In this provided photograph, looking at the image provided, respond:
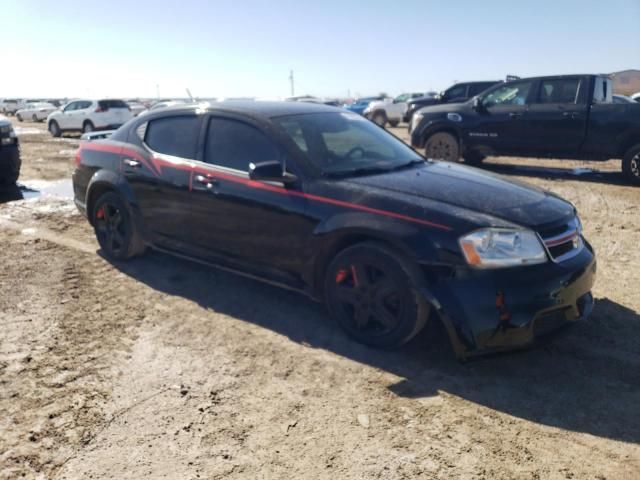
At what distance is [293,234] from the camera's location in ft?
12.6

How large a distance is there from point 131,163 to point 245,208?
159cm

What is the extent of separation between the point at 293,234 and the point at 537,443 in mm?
2027

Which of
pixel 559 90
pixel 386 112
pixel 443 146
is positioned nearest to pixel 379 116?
pixel 386 112

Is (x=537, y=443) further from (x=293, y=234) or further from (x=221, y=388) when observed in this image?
(x=293, y=234)

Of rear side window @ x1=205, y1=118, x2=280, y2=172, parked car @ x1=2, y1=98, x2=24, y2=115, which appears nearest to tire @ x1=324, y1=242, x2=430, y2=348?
rear side window @ x1=205, y1=118, x2=280, y2=172

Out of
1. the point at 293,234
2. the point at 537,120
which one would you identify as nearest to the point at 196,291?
the point at 293,234

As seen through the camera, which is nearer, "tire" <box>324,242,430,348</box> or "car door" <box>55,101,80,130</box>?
"tire" <box>324,242,430,348</box>

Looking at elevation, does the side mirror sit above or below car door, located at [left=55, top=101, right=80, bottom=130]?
below

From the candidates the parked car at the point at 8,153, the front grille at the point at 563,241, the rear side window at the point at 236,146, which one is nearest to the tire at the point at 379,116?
the parked car at the point at 8,153

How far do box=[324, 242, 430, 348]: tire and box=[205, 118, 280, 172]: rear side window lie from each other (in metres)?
1.04

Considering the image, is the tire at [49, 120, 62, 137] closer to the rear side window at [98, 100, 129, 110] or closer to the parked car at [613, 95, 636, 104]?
the rear side window at [98, 100, 129, 110]

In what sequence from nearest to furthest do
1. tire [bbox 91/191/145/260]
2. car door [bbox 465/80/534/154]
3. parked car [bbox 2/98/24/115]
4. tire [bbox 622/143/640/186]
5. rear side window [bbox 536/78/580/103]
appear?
1. tire [bbox 91/191/145/260]
2. tire [bbox 622/143/640/186]
3. rear side window [bbox 536/78/580/103]
4. car door [bbox 465/80/534/154]
5. parked car [bbox 2/98/24/115]

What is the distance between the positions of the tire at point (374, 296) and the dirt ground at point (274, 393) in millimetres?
149

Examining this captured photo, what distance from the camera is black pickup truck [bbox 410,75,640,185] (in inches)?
372
